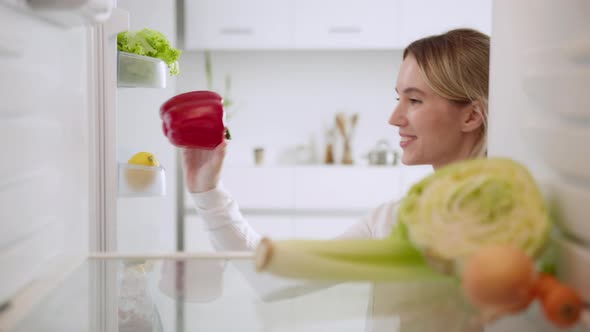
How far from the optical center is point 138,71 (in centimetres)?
150

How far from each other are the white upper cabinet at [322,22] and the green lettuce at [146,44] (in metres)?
1.77

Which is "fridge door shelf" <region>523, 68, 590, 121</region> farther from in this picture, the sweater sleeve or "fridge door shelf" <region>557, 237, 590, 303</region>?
the sweater sleeve

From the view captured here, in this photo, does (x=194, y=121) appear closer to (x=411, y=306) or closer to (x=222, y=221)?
(x=222, y=221)

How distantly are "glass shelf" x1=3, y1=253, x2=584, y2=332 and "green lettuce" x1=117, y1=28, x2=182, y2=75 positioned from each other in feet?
2.96

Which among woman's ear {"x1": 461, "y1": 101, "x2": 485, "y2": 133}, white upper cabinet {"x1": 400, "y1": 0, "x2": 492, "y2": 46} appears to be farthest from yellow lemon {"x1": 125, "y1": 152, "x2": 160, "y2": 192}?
white upper cabinet {"x1": 400, "y1": 0, "x2": 492, "y2": 46}

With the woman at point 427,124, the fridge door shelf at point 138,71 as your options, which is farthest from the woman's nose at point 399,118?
the fridge door shelf at point 138,71

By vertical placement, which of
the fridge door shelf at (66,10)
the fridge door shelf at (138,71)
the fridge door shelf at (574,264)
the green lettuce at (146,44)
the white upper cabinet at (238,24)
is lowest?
the fridge door shelf at (574,264)

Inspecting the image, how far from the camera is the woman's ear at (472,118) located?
1347 millimetres

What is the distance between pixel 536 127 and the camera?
63cm

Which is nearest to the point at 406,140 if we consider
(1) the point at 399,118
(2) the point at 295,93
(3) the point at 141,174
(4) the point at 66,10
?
(1) the point at 399,118

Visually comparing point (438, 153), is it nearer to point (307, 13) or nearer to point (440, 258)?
point (440, 258)

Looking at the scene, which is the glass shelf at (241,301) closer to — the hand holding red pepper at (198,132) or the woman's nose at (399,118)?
the hand holding red pepper at (198,132)

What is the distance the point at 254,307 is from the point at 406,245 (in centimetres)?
18

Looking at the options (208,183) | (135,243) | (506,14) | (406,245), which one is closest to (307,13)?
(135,243)
